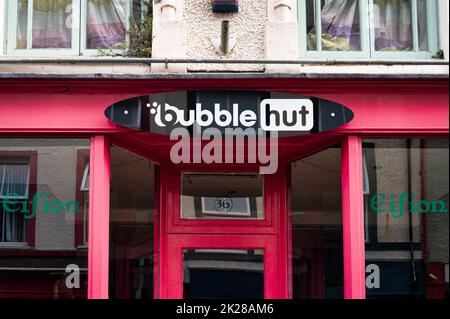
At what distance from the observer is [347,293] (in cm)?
771

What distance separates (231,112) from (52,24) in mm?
2114

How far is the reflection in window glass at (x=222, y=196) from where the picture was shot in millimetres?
8875

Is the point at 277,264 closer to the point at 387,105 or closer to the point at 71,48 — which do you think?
the point at 387,105

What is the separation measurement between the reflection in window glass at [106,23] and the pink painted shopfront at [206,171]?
868 millimetres

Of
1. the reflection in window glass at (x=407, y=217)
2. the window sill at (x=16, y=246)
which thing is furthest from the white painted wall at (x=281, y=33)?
the window sill at (x=16, y=246)

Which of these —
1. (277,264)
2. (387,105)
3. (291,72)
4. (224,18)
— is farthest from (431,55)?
(277,264)

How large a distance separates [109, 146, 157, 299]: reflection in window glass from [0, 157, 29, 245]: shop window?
0.85 m

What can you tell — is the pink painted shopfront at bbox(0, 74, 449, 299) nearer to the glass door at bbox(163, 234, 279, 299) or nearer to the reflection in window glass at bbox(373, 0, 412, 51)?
the glass door at bbox(163, 234, 279, 299)

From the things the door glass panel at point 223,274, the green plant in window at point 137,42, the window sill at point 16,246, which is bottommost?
the door glass panel at point 223,274

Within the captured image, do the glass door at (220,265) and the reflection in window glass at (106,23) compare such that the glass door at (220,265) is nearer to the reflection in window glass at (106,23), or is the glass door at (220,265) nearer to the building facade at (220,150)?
the building facade at (220,150)

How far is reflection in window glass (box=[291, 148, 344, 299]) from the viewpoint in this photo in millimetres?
8133

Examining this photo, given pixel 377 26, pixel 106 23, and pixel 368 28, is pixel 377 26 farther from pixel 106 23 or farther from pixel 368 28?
pixel 106 23

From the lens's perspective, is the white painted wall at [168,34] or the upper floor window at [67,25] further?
the upper floor window at [67,25]

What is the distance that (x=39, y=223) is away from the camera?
795 centimetres
